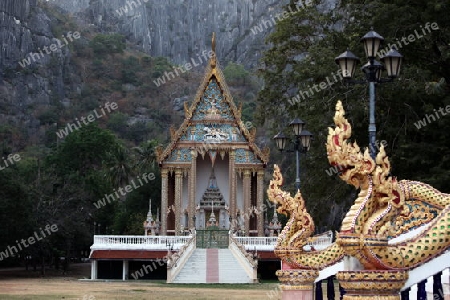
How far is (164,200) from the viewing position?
38.2 meters

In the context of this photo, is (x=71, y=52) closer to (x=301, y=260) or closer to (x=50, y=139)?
(x=50, y=139)

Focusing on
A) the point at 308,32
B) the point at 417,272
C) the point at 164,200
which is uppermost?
the point at 308,32

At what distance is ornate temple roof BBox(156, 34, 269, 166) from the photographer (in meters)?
38.5

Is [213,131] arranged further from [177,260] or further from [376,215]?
[376,215]

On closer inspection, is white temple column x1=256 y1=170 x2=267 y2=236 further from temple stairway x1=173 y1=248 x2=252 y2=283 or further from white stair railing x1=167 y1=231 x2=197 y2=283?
white stair railing x1=167 y1=231 x2=197 y2=283

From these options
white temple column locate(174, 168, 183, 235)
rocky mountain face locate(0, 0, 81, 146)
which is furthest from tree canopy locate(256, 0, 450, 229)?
rocky mountain face locate(0, 0, 81, 146)

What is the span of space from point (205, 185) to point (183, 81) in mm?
60914

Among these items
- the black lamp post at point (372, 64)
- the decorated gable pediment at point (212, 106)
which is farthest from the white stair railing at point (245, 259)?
the black lamp post at point (372, 64)

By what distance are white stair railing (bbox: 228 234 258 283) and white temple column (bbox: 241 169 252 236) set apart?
7109mm

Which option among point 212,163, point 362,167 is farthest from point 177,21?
point 362,167

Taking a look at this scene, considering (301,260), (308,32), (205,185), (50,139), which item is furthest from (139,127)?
(301,260)

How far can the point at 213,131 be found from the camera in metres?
38.9

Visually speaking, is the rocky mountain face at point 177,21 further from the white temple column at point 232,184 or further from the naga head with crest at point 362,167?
the naga head with crest at point 362,167

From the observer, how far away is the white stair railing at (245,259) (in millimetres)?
26562
